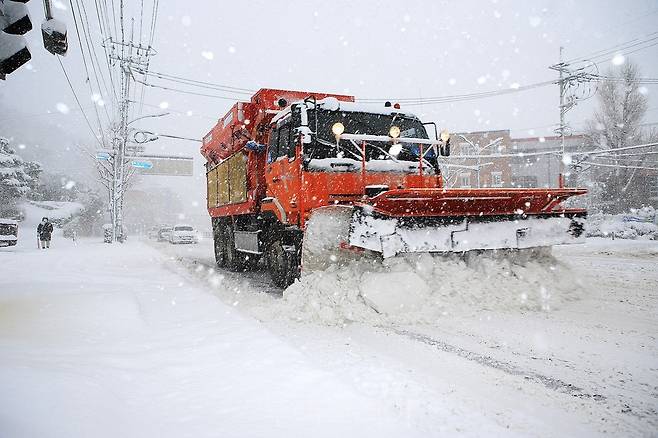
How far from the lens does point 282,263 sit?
712 cm

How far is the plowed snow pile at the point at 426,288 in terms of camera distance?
16.6 ft

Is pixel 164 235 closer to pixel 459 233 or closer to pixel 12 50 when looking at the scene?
pixel 12 50

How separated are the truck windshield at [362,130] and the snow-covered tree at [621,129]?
117ft

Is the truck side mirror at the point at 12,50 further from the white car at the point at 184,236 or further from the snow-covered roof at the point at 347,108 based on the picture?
the white car at the point at 184,236

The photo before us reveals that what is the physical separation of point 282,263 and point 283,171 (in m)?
1.52

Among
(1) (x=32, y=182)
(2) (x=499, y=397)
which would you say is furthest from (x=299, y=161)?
(1) (x=32, y=182)

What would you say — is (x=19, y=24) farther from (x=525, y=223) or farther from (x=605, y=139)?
(x=605, y=139)

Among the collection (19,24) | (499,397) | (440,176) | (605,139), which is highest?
(605,139)

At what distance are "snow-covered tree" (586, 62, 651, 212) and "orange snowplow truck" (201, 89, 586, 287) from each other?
35.8 metres

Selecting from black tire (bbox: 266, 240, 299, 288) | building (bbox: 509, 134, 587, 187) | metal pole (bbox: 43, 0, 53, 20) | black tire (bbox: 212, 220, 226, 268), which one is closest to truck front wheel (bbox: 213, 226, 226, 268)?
black tire (bbox: 212, 220, 226, 268)

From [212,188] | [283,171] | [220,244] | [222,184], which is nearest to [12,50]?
[283,171]

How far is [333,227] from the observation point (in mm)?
5379

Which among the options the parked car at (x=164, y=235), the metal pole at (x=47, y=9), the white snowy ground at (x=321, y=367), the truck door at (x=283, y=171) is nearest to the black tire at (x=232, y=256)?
the truck door at (x=283, y=171)

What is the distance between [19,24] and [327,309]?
4.40 m
